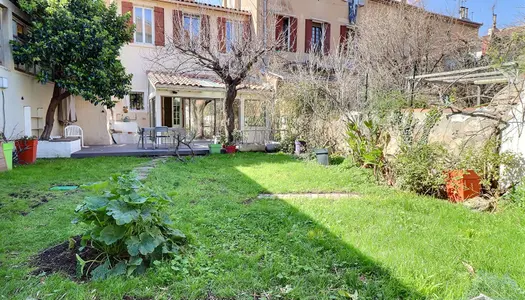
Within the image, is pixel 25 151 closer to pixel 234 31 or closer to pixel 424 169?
pixel 234 31

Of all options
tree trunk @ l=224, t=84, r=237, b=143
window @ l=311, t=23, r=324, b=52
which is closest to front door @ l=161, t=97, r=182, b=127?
tree trunk @ l=224, t=84, r=237, b=143

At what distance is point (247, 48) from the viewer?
35.2ft

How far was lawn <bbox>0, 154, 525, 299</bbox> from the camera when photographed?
263 cm

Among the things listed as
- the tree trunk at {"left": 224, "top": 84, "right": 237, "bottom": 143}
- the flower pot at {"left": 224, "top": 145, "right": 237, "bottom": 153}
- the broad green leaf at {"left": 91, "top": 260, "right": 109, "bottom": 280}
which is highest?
the tree trunk at {"left": 224, "top": 84, "right": 237, "bottom": 143}

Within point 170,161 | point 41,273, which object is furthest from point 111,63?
point 41,273

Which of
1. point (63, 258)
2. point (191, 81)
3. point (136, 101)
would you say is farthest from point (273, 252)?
point (136, 101)

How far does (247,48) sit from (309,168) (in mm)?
4829

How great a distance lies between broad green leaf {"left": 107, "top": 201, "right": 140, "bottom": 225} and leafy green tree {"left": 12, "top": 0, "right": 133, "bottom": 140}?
8.31 m

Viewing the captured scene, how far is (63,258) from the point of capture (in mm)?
3090

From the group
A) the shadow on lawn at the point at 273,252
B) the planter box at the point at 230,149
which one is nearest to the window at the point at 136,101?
the planter box at the point at 230,149

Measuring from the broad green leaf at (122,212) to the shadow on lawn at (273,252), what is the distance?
2.16 ft

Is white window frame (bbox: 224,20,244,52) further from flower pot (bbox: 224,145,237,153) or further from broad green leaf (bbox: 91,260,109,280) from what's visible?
broad green leaf (bbox: 91,260,109,280)

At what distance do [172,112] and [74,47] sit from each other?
6.31 metres

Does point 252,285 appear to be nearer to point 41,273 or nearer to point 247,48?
point 41,273
